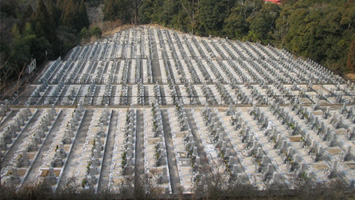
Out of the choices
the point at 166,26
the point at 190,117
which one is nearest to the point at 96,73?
the point at 190,117

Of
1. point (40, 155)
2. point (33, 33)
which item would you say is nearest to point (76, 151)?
point (40, 155)

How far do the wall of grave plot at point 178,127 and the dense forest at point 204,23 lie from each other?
2183 mm

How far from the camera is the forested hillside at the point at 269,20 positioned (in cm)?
2716

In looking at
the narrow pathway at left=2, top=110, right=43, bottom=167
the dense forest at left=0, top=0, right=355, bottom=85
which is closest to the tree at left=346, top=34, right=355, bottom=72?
the dense forest at left=0, top=0, right=355, bottom=85

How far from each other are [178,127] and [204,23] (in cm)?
2594

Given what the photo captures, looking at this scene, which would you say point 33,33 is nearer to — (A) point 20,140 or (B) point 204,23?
(A) point 20,140

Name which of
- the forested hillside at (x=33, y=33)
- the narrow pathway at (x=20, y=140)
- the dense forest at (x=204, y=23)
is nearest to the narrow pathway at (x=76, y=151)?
the narrow pathway at (x=20, y=140)

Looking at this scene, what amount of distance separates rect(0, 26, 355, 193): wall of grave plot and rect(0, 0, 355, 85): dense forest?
2183 millimetres

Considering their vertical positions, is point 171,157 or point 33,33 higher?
point 33,33

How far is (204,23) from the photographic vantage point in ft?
130

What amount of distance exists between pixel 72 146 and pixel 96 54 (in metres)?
18.3

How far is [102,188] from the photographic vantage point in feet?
37.8

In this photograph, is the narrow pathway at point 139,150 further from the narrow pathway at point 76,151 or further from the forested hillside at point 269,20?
the forested hillside at point 269,20

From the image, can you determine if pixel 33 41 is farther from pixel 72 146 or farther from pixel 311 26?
pixel 311 26
